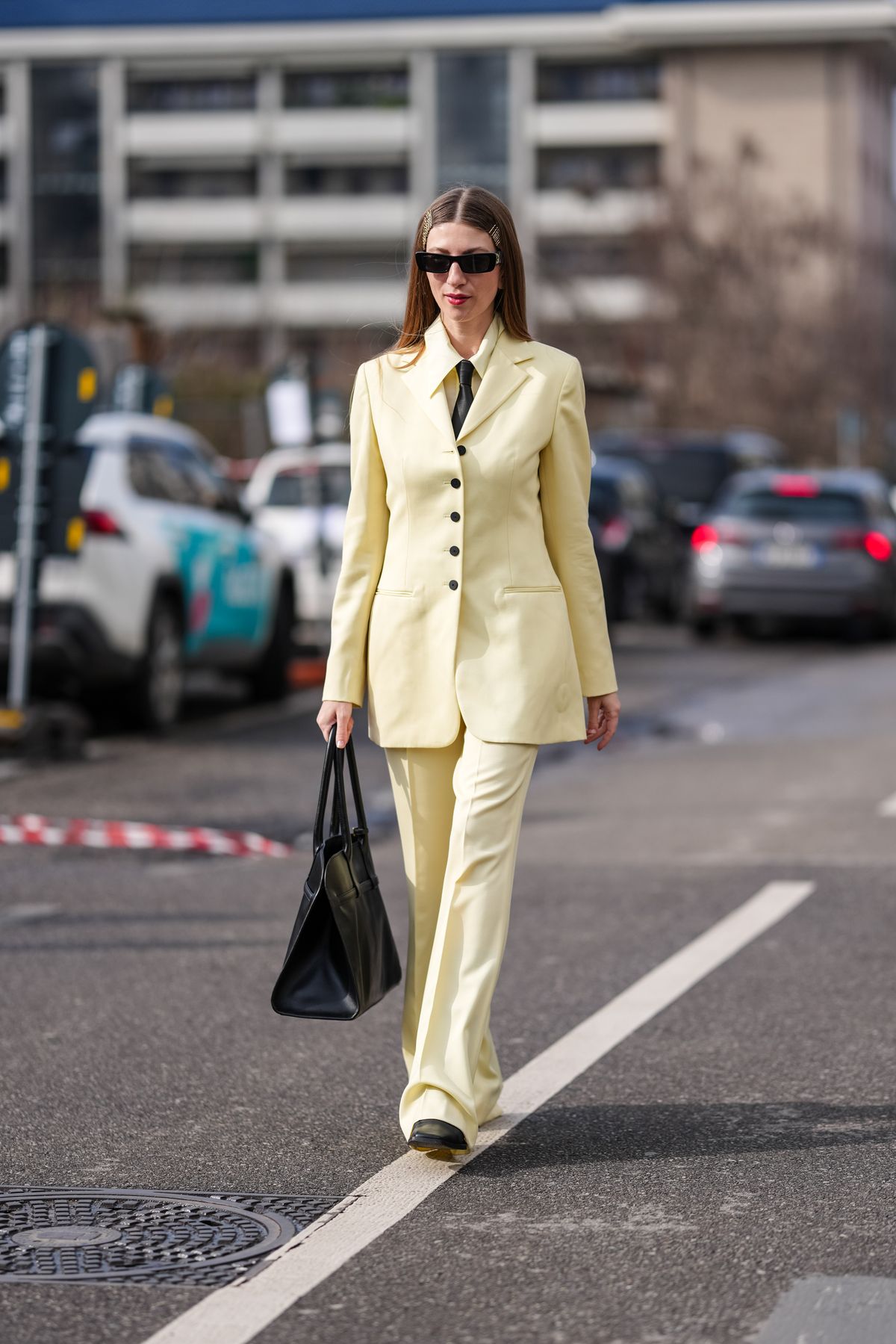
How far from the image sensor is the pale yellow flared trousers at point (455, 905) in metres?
4.93

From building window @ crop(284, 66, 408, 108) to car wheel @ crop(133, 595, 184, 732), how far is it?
75768 mm

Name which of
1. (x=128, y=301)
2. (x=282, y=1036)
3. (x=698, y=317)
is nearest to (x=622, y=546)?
(x=282, y=1036)

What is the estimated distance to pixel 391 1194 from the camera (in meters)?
4.78

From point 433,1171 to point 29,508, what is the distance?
27.5 feet

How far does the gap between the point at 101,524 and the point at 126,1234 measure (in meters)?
9.23

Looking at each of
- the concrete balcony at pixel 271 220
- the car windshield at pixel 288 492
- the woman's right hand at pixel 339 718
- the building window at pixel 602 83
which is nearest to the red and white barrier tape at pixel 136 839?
the woman's right hand at pixel 339 718

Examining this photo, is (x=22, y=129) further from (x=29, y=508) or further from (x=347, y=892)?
(x=347, y=892)

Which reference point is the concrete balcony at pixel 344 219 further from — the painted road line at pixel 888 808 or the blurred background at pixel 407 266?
the painted road line at pixel 888 808

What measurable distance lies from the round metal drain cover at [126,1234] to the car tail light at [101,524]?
883 cm

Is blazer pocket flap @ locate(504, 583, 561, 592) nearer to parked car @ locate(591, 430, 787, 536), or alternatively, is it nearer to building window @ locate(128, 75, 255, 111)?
parked car @ locate(591, 430, 787, 536)

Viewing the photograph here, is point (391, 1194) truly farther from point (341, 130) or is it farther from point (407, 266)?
point (341, 130)

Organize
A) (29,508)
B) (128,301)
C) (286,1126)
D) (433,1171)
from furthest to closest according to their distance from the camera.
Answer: (128,301), (29,508), (286,1126), (433,1171)

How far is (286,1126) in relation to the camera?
5383mm

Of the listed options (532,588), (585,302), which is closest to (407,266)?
(532,588)
